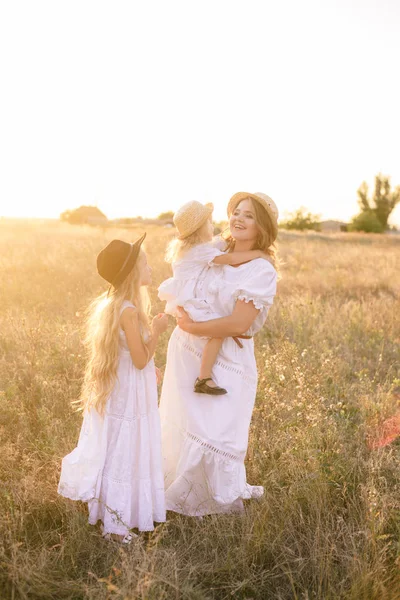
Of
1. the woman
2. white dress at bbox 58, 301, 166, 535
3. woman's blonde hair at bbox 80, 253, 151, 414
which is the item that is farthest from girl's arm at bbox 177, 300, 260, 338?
white dress at bbox 58, 301, 166, 535

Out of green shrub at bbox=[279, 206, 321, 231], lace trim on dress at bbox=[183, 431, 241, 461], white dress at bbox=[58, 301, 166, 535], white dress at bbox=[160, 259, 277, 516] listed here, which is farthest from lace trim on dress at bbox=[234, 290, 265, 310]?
green shrub at bbox=[279, 206, 321, 231]

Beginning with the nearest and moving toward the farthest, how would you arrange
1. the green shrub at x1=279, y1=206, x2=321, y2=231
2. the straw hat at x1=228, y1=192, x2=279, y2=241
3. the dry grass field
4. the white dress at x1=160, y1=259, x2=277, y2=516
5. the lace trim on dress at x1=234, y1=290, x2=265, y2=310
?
1. the dry grass field
2. the lace trim on dress at x1=234, y1=290, x2=265, y2=310
3. the straw hat at x1=228, y1=192, x2=279, y2=241
4. the white dress at x1=160, y1=259, x2=277, y2=516
5. the green shrub at x1=279, y1=206, x2=321, y2=231

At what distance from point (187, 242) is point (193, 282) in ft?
0.78

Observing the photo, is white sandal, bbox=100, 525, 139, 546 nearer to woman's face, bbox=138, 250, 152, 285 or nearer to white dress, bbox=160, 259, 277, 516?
white dress, bbox=160, 259, 277, 516

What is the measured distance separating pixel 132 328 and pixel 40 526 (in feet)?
4.43

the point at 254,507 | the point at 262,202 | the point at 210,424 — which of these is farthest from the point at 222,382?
the point at 262,202

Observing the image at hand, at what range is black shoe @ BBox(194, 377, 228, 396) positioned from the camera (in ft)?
9.91

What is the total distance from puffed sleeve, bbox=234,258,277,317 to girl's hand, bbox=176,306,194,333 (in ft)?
1.05

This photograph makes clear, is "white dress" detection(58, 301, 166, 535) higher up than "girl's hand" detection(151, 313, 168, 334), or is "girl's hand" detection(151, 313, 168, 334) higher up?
"girl's hand" detection(151, 313, 168, 334)

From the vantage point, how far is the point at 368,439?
13.6ft

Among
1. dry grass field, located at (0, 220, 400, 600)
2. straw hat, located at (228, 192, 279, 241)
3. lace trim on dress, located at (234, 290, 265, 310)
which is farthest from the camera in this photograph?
straw hat, located at (228, 192, 279, 241)

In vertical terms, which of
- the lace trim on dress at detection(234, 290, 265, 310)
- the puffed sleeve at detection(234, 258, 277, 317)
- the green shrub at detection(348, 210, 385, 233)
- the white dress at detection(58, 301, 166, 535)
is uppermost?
the green shrub at detection(348, 210, 385, 233)

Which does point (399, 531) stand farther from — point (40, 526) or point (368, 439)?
point (40, 526)

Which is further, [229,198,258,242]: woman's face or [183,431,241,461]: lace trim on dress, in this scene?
[183,431,241,461]: lace trim on dress
